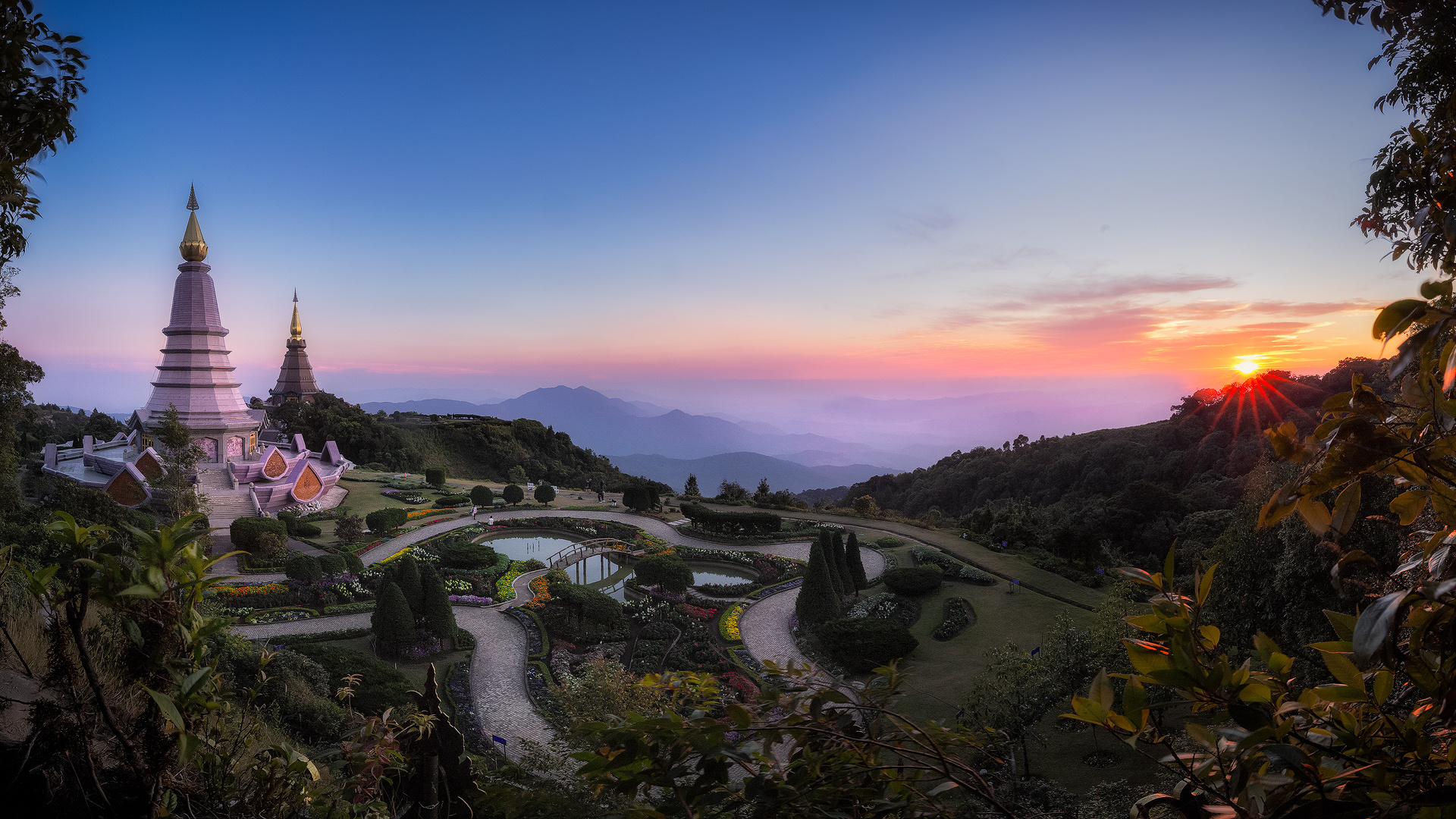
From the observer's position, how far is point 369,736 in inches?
144

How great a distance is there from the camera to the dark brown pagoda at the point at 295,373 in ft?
145

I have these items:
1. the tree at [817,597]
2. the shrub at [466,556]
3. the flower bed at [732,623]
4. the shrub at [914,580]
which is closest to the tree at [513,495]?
the shrub at [466,556]

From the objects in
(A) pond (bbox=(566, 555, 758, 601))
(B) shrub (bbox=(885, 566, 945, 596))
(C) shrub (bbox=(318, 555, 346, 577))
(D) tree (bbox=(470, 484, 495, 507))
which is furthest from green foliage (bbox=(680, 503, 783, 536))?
(C) shrub (bbox=(318, 555, 346, 577))

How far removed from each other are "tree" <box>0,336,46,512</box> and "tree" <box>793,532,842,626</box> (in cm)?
1661

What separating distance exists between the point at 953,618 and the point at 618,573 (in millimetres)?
10374

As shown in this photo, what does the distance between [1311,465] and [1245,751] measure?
23.5 inches

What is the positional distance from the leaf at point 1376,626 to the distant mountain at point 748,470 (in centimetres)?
10336

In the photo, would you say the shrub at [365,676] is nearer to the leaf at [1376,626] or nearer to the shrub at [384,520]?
the shrub at [384,520]

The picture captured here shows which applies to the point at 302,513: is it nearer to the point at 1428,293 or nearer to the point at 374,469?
the point at 374,469

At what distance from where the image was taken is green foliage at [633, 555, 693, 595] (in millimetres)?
18047

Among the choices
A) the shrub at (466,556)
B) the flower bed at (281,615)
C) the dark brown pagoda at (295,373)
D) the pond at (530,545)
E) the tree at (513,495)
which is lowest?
the flower bed at (281,615)

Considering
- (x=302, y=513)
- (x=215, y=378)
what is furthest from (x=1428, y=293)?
(x=215, y=378)

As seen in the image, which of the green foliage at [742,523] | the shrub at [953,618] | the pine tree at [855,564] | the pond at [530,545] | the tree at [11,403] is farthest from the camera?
the green foliage at [742,523]

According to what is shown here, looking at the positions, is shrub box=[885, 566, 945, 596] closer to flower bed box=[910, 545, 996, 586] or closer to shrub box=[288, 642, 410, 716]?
flower bed box=[910, 545, 996, 586]
